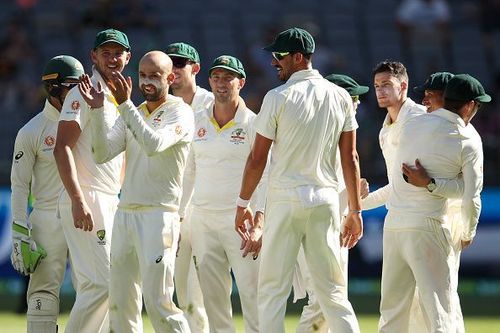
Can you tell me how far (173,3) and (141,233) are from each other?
1115 cm

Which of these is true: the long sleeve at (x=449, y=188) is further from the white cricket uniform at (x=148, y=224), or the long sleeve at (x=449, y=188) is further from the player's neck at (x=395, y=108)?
the white cricket uniform at (x=148, y=224)

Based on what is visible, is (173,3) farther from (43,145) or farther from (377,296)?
(43,145)

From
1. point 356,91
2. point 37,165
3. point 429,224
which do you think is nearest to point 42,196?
point 37,165

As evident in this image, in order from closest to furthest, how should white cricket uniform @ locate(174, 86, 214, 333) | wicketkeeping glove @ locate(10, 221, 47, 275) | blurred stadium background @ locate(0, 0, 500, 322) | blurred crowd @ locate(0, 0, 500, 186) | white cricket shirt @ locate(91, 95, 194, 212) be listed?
white cricket shirt @ locate(91, 95, 194, 212)
wicketkeeping glove @ locate(10, 221, 47, 275)
white cricket uniform @ locate(174, 86, 214, 333)
blurred stadium background @ locate(0, 0, 500, 322)
blurred crowd @ locate(0, 0, 500, 186)

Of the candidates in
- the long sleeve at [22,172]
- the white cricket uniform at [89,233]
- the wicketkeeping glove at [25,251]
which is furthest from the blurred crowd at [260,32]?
the white cricket uniform at [89,233]

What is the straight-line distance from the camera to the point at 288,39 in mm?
8148

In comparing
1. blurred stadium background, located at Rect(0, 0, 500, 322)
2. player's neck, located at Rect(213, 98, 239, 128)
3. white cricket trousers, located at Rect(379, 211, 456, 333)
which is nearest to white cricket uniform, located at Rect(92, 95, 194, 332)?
player's neck, located at Rect(213, 98, 239, 128)

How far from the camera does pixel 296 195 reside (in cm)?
807

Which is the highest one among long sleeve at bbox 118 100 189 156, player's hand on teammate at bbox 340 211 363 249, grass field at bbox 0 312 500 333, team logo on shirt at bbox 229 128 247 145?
Answer: long sleeve at bbox 118 100 189 156

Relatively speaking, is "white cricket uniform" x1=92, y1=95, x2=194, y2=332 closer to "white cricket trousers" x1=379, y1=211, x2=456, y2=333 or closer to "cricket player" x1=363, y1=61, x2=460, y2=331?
"white cricket trousers" x1=379, y1=211, x2=456, y2=333

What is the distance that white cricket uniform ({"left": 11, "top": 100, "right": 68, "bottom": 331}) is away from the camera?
28.7 feet

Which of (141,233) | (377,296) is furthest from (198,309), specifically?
(377,296)

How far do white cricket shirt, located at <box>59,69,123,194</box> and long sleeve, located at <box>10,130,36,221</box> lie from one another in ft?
1.46

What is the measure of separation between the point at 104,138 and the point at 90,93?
0.30m
